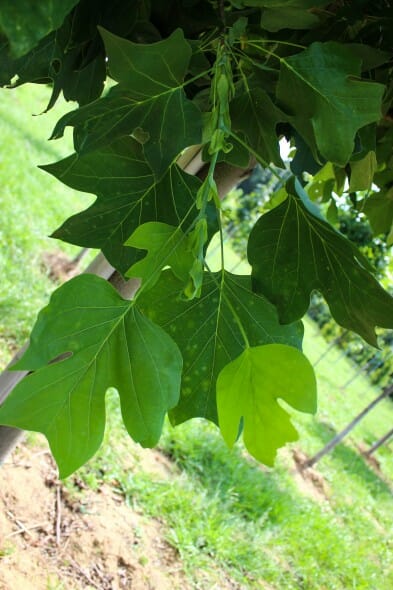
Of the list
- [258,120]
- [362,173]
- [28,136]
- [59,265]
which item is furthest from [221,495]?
[28,136]

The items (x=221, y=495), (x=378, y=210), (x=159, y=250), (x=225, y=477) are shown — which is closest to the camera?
(x=159, y=250)

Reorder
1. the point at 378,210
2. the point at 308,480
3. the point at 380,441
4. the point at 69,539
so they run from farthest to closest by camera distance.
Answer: the point at 380,441, the point at 308,480, the point at 69,539, the point at 378,210

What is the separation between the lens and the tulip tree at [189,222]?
1.25ft

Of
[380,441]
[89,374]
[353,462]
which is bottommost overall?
[353,462]

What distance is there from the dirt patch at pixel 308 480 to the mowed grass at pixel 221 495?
0.02 metres

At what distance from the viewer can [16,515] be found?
1779 millimetres

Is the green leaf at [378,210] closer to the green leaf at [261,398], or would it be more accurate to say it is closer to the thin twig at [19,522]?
the green leaf at [261,398]

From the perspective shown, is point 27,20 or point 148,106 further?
point 148,106

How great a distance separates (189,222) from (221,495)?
2675 millimetres

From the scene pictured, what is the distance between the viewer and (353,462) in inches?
232

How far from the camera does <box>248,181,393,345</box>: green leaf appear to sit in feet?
1.35

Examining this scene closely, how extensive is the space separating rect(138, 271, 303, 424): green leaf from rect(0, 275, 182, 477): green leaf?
7 centimetres

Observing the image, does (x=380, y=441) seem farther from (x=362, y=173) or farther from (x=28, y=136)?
(x=362, y=173)

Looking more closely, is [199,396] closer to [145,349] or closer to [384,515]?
[145,349]
